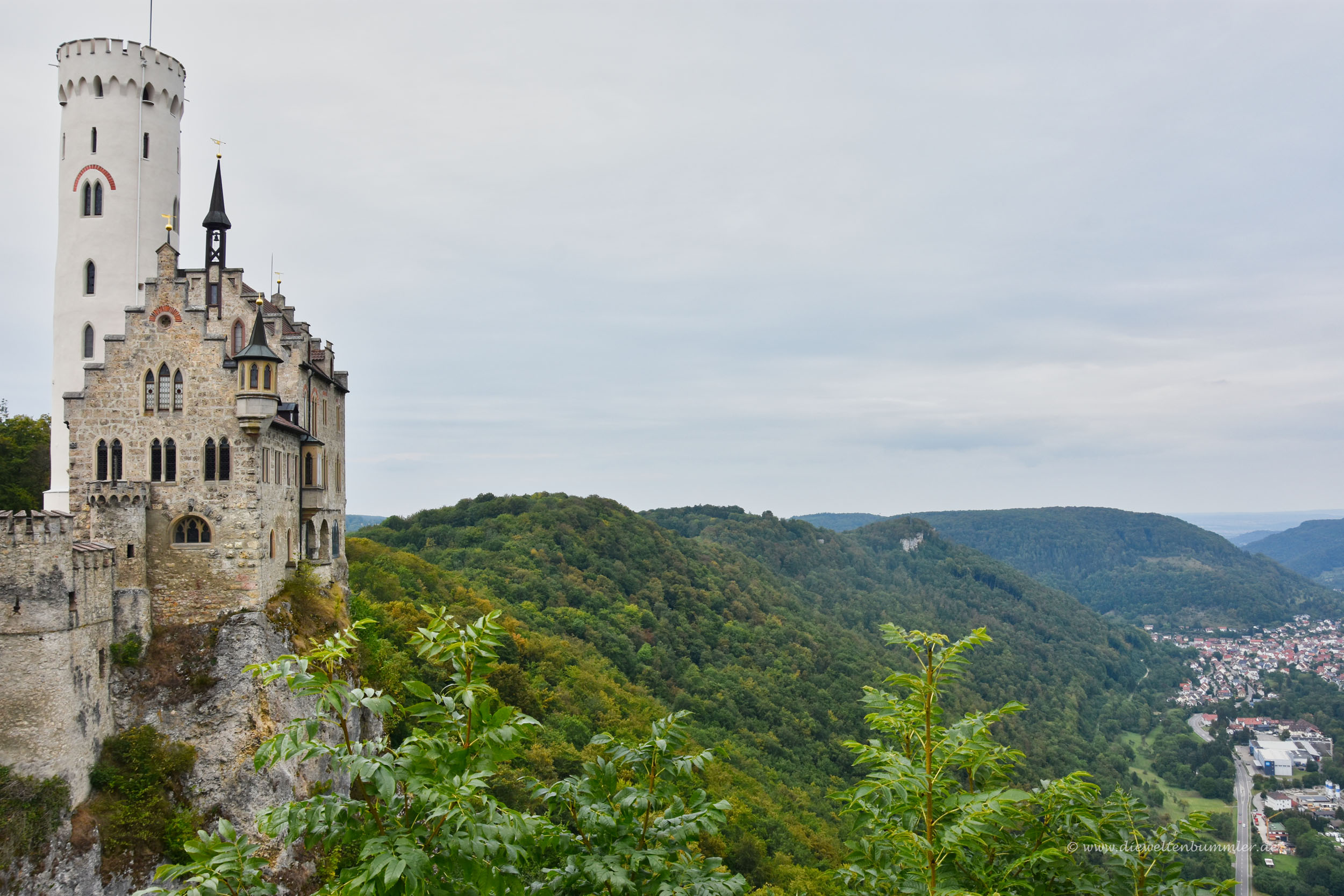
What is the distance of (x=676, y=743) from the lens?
330 inches

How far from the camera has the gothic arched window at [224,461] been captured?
2933 centimetres

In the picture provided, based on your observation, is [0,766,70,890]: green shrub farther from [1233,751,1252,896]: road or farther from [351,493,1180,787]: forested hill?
[1233,751,1252,896]: road

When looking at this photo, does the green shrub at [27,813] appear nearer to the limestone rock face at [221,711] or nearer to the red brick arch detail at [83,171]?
the limestone rock face at [221,711]

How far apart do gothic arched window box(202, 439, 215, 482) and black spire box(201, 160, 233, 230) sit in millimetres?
9109

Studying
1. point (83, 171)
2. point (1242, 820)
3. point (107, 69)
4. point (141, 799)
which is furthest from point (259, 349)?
point (1242, 820)

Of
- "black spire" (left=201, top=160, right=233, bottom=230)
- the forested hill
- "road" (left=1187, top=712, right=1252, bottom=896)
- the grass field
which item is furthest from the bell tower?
the grass field

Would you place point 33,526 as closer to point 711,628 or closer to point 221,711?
point 221,711

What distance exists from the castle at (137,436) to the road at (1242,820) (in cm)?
6251

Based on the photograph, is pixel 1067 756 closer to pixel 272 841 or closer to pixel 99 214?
pixel 272 841

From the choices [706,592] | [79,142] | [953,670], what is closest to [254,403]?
[79,142]

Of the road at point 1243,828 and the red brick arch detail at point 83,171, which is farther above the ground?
the red brick arch detail at point 83,171

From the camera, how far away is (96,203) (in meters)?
32.4

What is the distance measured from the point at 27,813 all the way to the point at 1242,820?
117 m

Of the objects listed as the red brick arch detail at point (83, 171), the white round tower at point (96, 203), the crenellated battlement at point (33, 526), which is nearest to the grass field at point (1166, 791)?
the crenellated battlement at point (33, 526)
